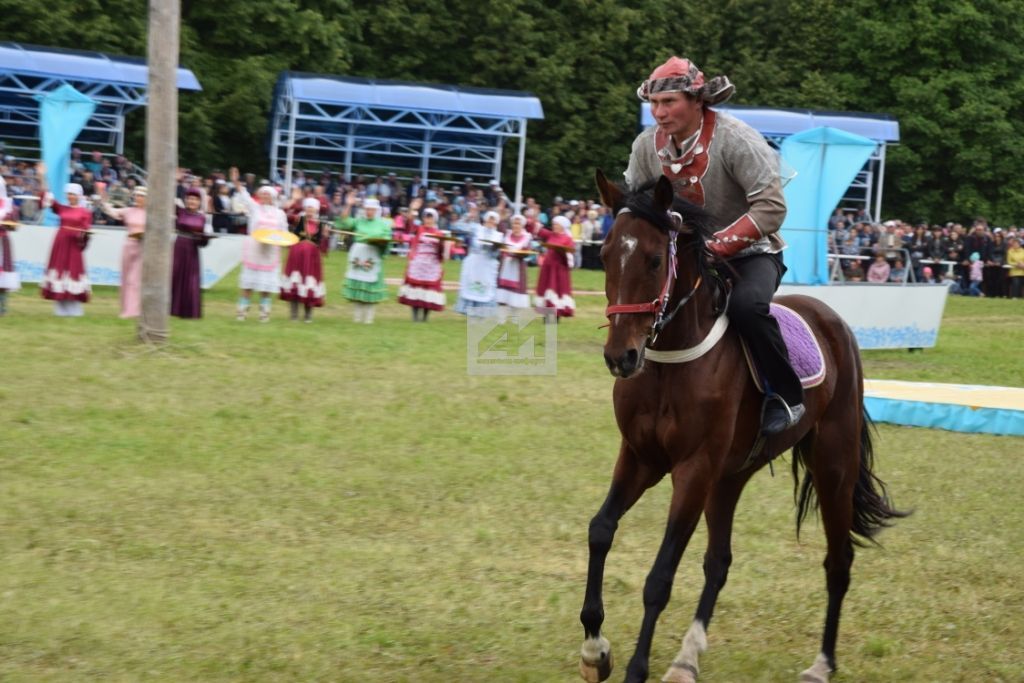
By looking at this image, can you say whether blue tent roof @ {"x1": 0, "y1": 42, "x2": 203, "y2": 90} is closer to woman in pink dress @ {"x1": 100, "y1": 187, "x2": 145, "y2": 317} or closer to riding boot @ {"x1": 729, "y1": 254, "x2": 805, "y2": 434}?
woman in pink dress @ {"x1": 100, "y1": 187, "x2": 145, "y2": 317}

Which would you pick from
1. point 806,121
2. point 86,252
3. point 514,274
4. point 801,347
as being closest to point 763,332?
point 801,347

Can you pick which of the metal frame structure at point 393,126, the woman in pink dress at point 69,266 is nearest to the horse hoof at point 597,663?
the woman in pink dress at point 69,266

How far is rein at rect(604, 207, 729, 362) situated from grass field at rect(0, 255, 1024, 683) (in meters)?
1.37

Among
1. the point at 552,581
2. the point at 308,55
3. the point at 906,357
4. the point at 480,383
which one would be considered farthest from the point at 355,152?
the point at 552,581

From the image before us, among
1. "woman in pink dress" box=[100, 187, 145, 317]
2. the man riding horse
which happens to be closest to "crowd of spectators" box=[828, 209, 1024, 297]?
"woman in pink dress" box=[100, 187, 145, 317]

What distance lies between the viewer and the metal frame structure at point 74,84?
101 ft

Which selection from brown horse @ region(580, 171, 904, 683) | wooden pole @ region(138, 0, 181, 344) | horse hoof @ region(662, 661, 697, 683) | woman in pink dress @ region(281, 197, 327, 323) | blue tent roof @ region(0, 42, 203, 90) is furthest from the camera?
blue tent roof @ region(0, 42, 203, 90)

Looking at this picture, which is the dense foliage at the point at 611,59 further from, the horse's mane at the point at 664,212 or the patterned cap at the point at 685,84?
the horse's mane at the point at 664,212

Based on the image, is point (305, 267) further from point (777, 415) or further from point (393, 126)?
point (393, 126)

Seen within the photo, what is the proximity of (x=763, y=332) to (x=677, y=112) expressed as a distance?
967mm

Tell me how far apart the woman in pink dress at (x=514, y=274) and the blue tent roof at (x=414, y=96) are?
14.4 metres

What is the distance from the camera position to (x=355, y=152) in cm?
3788

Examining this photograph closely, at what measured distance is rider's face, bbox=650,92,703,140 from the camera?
5.36 m

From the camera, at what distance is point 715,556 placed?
19.1ft
